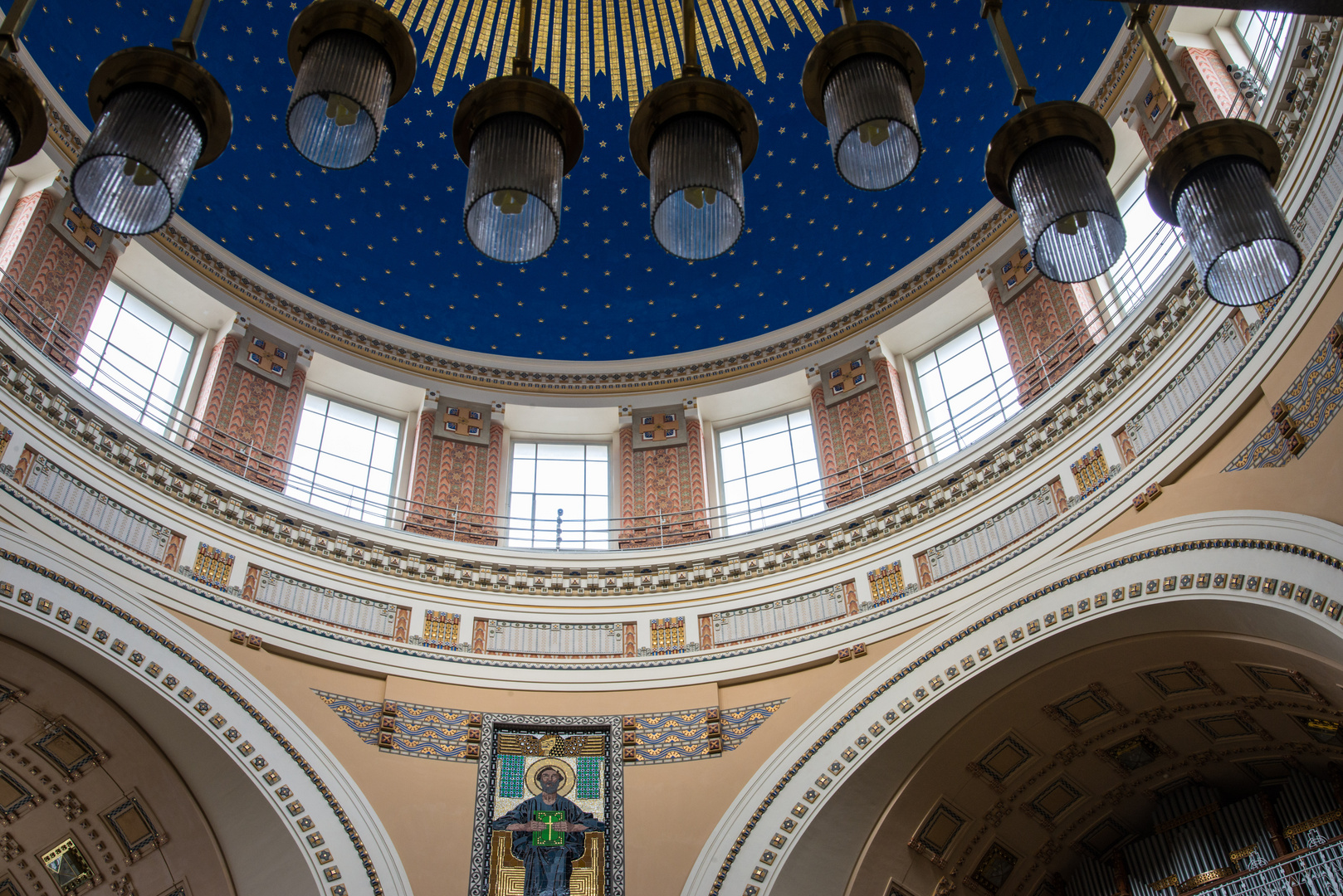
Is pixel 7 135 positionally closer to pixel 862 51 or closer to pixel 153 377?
pixel 862 51

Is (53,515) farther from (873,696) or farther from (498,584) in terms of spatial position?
(873,696)

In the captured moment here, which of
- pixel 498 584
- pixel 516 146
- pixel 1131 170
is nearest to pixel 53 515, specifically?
pixel 498 584

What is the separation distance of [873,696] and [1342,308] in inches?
201

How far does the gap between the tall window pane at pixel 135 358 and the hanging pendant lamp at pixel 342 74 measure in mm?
7420

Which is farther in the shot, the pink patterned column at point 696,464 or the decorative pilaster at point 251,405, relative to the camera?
the pink patterned column at point 696,464

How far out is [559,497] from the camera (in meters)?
14.0

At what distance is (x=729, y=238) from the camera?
4.86m

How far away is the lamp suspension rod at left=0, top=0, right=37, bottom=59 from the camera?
14.8 ft

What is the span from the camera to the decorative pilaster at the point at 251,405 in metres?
12.1

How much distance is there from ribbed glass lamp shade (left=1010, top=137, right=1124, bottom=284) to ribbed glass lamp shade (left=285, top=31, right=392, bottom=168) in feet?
9.17

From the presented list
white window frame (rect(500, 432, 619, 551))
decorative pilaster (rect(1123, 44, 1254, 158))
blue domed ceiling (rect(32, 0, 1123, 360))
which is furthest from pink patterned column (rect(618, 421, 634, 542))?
decorative pilaster (rect(1123, 44, 1254, 158))

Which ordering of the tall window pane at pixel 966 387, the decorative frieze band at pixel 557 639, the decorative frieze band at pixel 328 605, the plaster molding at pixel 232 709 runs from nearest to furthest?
the plaster molding at pixel 232 709 → the decorative frieze band at pixel 328 605 → the decorative frieze band at pixel 557 639 → the tall window pane at pixel 966 387

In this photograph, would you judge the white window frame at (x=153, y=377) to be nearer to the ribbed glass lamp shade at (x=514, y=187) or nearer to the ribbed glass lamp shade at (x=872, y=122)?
the ribbed glass lamp shade at (x=514, y=187)

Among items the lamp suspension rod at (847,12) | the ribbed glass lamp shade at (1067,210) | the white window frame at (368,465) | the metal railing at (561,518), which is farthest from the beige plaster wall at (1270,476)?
the white window frame at (368,465)
